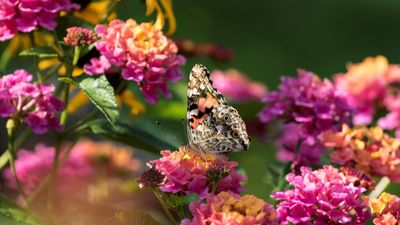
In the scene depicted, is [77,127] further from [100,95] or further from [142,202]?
[142,202]

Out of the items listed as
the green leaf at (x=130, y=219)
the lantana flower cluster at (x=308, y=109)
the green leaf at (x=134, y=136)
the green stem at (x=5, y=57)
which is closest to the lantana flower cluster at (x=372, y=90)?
the lantana flower cluster at (x=308, y=109)

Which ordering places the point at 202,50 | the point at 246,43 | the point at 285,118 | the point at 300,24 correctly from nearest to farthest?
the point at 285,118
the point at 202,50
the point at 246,43
the point at 300,24

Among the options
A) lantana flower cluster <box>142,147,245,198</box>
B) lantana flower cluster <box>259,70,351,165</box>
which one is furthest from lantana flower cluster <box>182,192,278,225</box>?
lantana flower cluster <box>259,70,351,165</box>

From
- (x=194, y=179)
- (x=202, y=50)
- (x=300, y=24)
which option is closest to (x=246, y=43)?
(x=300, y=24)

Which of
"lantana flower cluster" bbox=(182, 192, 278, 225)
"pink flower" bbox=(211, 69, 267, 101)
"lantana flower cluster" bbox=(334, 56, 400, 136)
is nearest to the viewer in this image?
"lantana flower cluster" bbox=(182, 192, 278, 225)

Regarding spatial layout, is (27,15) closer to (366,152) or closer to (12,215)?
(12,215)

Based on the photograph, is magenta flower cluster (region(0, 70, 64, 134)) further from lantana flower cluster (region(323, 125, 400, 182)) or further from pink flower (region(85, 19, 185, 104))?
lantana flower cluster (region(323, 125, 400, 182))

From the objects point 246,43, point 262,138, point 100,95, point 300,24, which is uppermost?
point 300,24

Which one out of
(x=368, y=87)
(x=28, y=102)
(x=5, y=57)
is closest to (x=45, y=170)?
(x=5, y=57)
